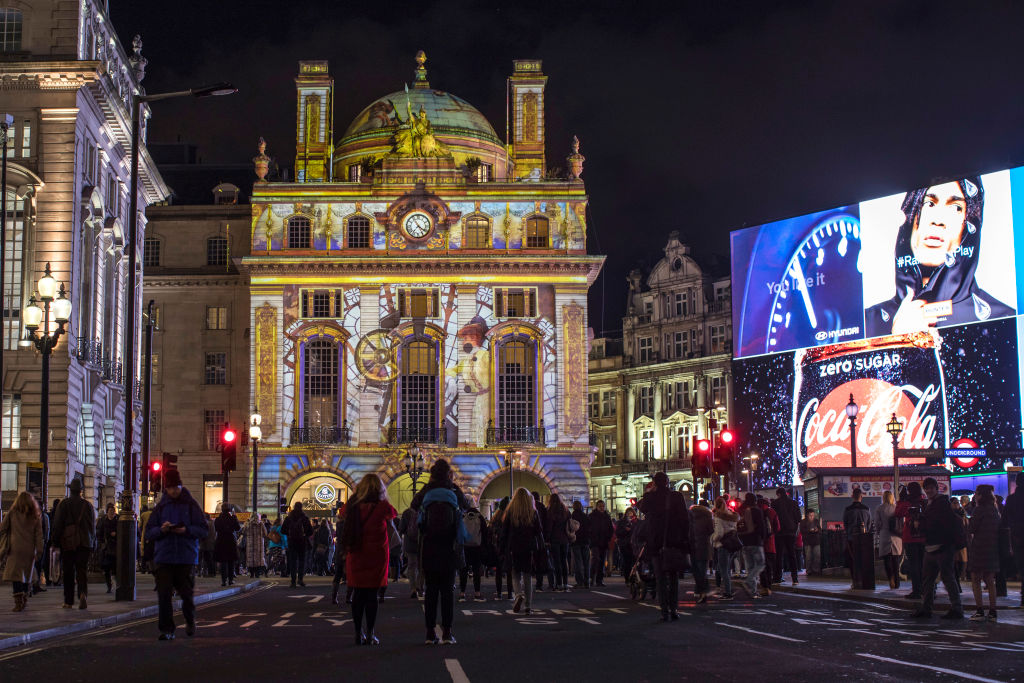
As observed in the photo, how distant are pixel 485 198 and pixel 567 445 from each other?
41.8 feet

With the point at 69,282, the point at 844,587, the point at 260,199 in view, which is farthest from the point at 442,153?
the point at 844,587

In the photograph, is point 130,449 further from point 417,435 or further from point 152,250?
point 152,250

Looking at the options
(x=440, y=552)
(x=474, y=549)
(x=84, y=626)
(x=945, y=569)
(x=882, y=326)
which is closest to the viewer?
(x=440, y=552)

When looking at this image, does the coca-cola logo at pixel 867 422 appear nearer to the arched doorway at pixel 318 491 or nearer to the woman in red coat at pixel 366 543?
the arched doorway at pixel 318 491

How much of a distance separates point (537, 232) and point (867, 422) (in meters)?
19.6

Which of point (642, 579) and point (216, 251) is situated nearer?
point (642, 579)

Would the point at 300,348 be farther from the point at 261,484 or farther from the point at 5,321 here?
the point at 5,321

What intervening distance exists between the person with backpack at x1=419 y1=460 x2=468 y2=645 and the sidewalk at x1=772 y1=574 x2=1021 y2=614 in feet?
30.7

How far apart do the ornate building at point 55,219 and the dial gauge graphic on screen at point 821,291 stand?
100 feet

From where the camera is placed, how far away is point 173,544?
1727 cm

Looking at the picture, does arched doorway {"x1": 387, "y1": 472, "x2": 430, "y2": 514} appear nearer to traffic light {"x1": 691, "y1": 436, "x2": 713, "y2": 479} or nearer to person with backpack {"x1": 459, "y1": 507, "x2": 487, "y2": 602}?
traffic light {"x1": 691, "y1": 436, "x2": 713, "y2": 479}

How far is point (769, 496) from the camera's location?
59469 millimetres

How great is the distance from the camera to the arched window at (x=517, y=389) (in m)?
71.1

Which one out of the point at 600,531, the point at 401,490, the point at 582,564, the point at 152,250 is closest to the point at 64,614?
the point at 582,564
